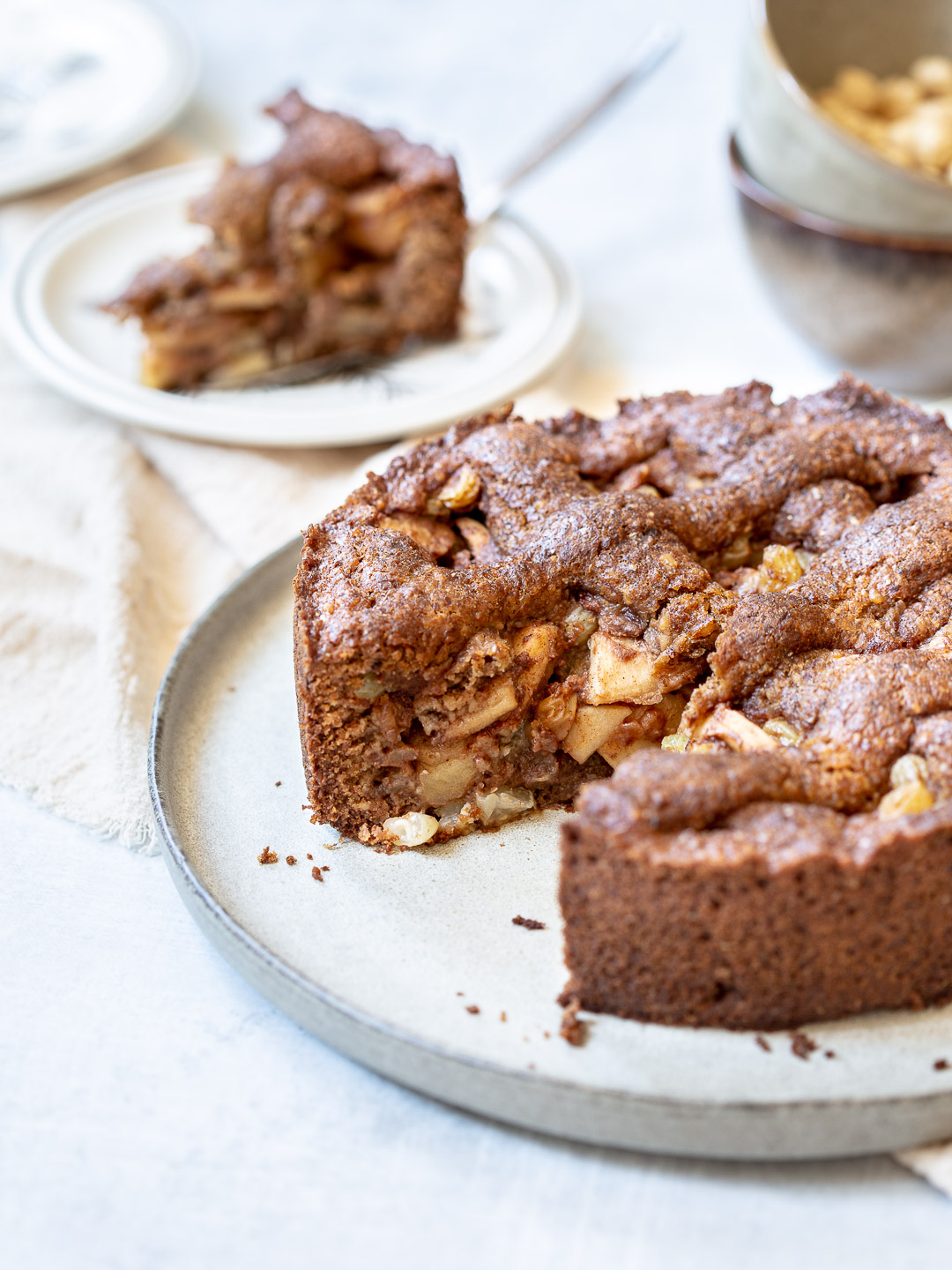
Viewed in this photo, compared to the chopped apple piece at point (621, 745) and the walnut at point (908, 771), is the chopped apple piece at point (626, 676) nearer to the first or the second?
the chopped apple piece at point (621, 745)

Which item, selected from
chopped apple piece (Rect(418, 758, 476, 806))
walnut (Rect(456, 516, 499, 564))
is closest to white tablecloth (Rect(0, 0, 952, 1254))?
chopped apple piece (Rect(418, 758, 476, 806))

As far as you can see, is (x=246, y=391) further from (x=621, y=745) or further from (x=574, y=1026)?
(x=574, y=1026)

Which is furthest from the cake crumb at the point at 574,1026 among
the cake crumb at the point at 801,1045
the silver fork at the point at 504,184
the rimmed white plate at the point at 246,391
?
the silver fork at the point at 504,184

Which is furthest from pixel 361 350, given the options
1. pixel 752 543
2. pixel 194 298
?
pixel 752 543

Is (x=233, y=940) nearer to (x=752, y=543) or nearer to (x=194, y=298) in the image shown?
(x=752, y=543)

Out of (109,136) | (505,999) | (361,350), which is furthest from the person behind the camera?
(109,136)

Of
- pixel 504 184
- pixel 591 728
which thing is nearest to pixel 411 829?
pixel 591 728

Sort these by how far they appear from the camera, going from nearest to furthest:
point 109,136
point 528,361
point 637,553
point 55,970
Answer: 1. point 55,970
2. point 637,553
3. point 528,361
4. point 109,136
